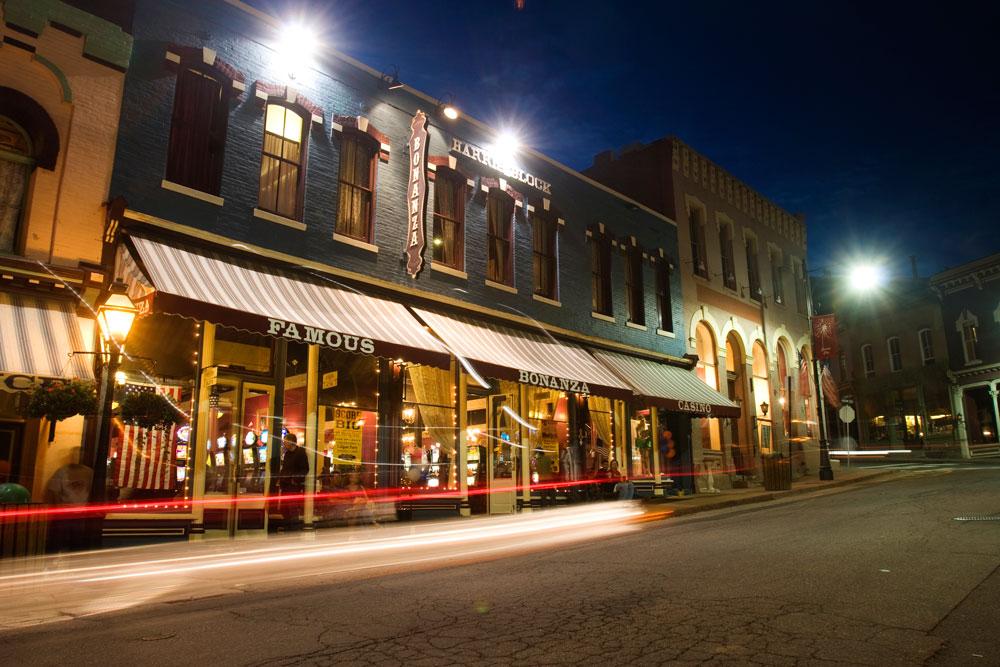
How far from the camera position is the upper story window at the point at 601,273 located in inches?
787

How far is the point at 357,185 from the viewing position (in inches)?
554

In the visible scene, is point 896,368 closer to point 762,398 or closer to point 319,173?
point 762,398

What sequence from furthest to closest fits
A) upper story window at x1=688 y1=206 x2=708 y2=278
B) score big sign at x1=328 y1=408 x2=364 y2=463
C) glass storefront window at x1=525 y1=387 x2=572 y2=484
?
upper story window at x1=688 y1=206 x2=708 y2=278
glass storefront window at x1=525 y1=387 x2=572 y2=484
score big sign at x1=328 y1=408 x2=364 y2=463

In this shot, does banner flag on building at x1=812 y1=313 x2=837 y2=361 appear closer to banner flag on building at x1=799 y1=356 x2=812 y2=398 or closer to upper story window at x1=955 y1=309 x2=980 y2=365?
banner flag on building at x1=799 y1=356 x2=812 y2=398

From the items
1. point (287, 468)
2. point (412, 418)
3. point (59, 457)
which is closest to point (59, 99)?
point (59, 457)

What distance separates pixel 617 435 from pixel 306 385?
10.0 meters

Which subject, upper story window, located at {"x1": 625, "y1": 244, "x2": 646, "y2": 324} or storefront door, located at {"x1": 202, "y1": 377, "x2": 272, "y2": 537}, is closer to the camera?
storefront door, located at {"x1": 202, "y1": 377, "x2": 272, "y2": 537}

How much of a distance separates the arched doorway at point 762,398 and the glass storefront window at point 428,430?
14225 millimetres

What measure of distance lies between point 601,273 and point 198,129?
11745mm

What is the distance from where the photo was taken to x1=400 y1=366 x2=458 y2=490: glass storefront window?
1421 cm

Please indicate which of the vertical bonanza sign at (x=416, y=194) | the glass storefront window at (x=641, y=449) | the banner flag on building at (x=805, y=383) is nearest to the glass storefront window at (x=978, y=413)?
the banner flag on building at (x=805, y=383)

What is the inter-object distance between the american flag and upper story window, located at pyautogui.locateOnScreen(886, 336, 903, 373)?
45569 millimetres

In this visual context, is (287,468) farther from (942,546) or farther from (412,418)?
(942,546)

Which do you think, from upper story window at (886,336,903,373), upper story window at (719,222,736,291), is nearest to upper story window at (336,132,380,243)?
upper story window at (719,222,736,291)
